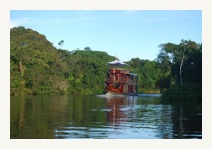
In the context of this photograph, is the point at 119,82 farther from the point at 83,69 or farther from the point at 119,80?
the point at 83,69

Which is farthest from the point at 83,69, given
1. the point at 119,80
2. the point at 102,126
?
the point at 102,126

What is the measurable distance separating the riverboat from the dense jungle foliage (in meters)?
0.36

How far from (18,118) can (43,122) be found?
95 cm

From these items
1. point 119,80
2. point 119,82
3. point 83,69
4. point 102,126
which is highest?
point 83,69

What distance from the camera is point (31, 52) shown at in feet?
72.6

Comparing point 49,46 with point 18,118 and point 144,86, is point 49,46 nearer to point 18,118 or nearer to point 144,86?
point 144,86

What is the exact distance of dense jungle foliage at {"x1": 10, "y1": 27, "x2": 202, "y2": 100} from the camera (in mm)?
17453

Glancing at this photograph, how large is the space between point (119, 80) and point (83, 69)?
2179 millimetres

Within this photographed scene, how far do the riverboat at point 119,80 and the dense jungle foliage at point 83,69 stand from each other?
360 millimetres

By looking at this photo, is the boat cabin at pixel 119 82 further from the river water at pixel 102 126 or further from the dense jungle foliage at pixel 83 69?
the river water at pixel 102 126

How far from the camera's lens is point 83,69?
22031 mm

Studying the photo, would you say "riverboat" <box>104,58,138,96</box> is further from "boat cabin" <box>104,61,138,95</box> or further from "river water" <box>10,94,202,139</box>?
"river water" <box>10,94,202,139</box>

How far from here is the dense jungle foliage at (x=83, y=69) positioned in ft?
57.3
